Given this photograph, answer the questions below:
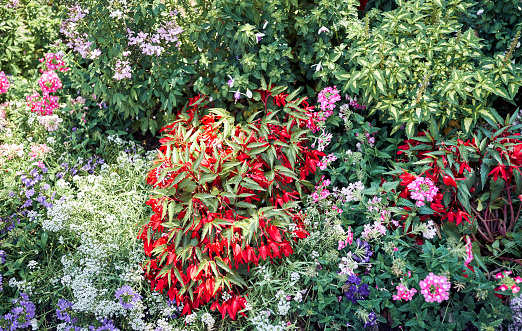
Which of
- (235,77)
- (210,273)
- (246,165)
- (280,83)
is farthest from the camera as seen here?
(280,83)

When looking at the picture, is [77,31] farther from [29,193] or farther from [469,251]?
[469,251]

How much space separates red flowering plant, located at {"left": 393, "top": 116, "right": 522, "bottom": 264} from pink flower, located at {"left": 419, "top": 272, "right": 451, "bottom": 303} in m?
0.45

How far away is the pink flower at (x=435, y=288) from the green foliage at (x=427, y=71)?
919 mm

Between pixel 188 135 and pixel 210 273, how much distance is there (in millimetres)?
921

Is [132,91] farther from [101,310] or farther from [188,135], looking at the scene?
[101,310]

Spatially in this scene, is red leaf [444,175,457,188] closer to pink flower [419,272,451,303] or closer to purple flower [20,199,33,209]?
pink flower [419,272,451,303]

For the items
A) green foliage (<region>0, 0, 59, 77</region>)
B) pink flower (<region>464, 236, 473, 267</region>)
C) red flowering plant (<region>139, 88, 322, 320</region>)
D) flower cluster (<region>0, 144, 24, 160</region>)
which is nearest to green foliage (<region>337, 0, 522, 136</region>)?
red flowering plant (<region>139, 88, 322, 320</region>)

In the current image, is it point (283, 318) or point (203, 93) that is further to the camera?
point (203, 93)

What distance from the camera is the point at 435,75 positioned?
2648 millimetres

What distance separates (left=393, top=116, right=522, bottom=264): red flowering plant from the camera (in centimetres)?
245

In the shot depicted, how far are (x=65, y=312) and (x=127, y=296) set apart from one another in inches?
16.6

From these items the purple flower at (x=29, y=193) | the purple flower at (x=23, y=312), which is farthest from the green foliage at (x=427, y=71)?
the purple flower at (x=23, y=312)

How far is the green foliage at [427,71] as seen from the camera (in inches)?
99.7

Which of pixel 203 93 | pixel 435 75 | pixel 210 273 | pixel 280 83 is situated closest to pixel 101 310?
pixel 210 273
